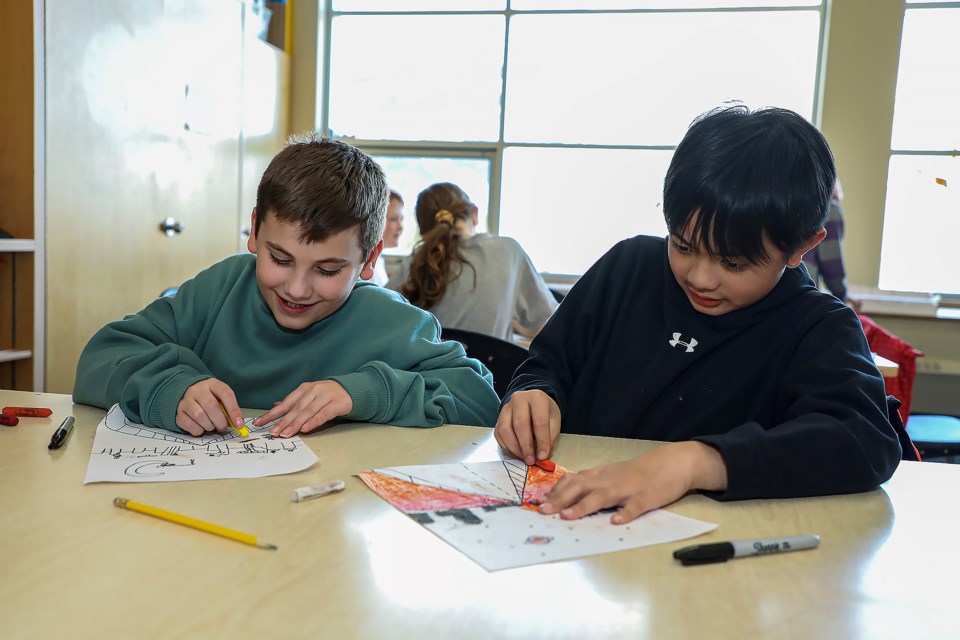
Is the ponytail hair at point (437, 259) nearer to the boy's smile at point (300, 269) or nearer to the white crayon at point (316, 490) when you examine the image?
the boy's smile at point (300, 269)

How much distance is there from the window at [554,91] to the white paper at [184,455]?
12.1 ft

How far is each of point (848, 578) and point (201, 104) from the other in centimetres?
345

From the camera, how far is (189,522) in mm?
612

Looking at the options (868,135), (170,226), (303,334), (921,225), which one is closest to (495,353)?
(303,334)

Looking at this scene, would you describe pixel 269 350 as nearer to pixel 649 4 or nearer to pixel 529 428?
pixel 529 428

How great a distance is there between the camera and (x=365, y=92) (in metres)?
4.71

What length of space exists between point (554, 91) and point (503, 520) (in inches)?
160

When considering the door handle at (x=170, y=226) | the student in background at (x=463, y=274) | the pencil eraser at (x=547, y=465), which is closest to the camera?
the pencil eraser at (x=547, y=465)

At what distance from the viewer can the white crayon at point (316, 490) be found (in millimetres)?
682

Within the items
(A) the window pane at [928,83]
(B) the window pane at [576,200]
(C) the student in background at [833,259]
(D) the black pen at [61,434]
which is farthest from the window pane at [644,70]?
(D) the black pen at [61,434]

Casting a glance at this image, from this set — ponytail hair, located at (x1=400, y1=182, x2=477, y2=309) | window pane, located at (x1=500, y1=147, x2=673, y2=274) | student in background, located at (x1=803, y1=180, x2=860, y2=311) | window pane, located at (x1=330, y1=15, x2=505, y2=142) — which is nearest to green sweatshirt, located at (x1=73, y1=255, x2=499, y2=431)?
ponytail hair, located at (x1=400, y1=182, x2=477, y2=309)

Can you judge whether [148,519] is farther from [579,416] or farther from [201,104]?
[201,104]

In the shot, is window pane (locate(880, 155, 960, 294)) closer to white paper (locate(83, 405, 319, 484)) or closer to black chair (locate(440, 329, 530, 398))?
black chair (locate(440, 329, 530, 398))

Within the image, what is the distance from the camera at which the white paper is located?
2.46 ft
